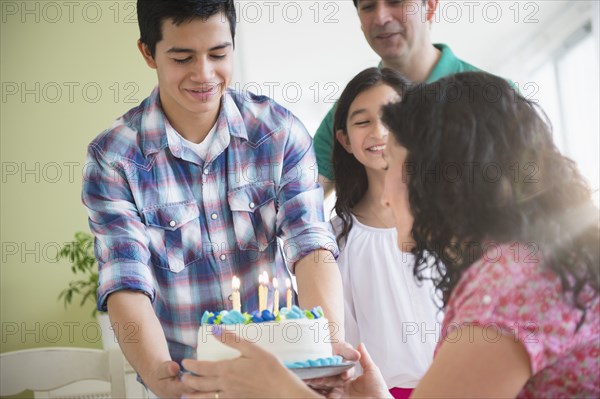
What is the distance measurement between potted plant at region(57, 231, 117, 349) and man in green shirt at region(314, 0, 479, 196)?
1.34 m

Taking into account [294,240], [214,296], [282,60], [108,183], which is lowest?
[214,296]

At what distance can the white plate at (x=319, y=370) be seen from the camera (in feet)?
3.51

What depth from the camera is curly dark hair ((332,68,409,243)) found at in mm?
2115

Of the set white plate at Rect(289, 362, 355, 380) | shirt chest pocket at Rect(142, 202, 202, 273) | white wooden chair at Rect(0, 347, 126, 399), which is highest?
shirt chest pocket at Rect(142, 202, 202, 273)

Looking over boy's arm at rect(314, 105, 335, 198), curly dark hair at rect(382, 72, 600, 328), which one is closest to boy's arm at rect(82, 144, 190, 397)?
curly dark hair at rect(382, 72, 600, 328)

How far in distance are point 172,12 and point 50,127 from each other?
2.20 metres

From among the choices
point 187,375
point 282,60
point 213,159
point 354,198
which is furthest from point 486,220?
point 282,60

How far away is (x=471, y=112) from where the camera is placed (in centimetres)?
102

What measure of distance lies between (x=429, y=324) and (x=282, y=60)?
1807 mm

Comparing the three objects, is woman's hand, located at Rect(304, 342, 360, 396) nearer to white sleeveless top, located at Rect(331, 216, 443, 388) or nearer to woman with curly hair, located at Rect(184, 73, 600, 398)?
woman with curly hair, located at Rect(184, 73, 600, 398)

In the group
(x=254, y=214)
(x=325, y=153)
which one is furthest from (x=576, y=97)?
(x=254, y=214)

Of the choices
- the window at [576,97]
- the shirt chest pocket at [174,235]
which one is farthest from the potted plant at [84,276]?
the window at [576,97]

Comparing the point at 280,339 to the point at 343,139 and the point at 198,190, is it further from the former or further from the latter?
the point at 343,139

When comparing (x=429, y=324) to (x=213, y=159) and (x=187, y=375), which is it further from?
(x=187, y=375)
